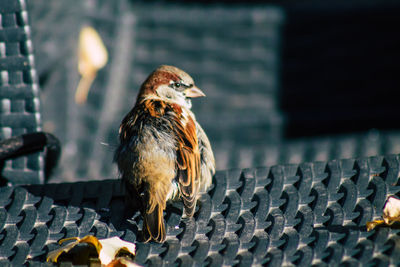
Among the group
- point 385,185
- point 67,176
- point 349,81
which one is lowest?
point 67,176

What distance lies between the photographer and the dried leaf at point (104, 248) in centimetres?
133

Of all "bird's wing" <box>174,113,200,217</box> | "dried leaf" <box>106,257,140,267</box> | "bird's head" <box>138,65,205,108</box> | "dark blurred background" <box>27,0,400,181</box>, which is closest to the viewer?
"dried leaf" <box>106,257,140,267</box>

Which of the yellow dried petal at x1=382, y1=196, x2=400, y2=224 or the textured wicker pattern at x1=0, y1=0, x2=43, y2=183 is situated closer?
the yellow dried petal at x1=382, y1=196, x2=400, y2=224

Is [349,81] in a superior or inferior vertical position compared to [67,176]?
superior

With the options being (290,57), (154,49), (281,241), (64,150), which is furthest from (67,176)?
(281,241)

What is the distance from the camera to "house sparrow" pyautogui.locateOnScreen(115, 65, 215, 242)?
5.38 ft

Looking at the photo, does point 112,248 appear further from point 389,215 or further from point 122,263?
point 389,215

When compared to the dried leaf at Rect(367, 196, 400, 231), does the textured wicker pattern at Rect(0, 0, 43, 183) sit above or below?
above

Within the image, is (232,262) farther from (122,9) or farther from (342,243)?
(122,9)

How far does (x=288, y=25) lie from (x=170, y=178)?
6.38 feet

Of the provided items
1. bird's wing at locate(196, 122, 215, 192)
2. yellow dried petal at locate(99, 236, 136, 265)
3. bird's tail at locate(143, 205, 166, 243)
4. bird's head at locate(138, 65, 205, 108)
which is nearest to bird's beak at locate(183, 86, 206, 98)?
bird's head at locate(138, 65, 205, 108)

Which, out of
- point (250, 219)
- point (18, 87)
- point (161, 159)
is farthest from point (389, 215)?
point (18, 87)

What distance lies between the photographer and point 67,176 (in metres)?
2.81

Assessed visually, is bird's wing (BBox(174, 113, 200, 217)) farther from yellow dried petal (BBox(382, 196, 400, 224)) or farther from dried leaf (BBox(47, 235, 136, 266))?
yellow dried petal (BBox(382, 196, 400, 224))
